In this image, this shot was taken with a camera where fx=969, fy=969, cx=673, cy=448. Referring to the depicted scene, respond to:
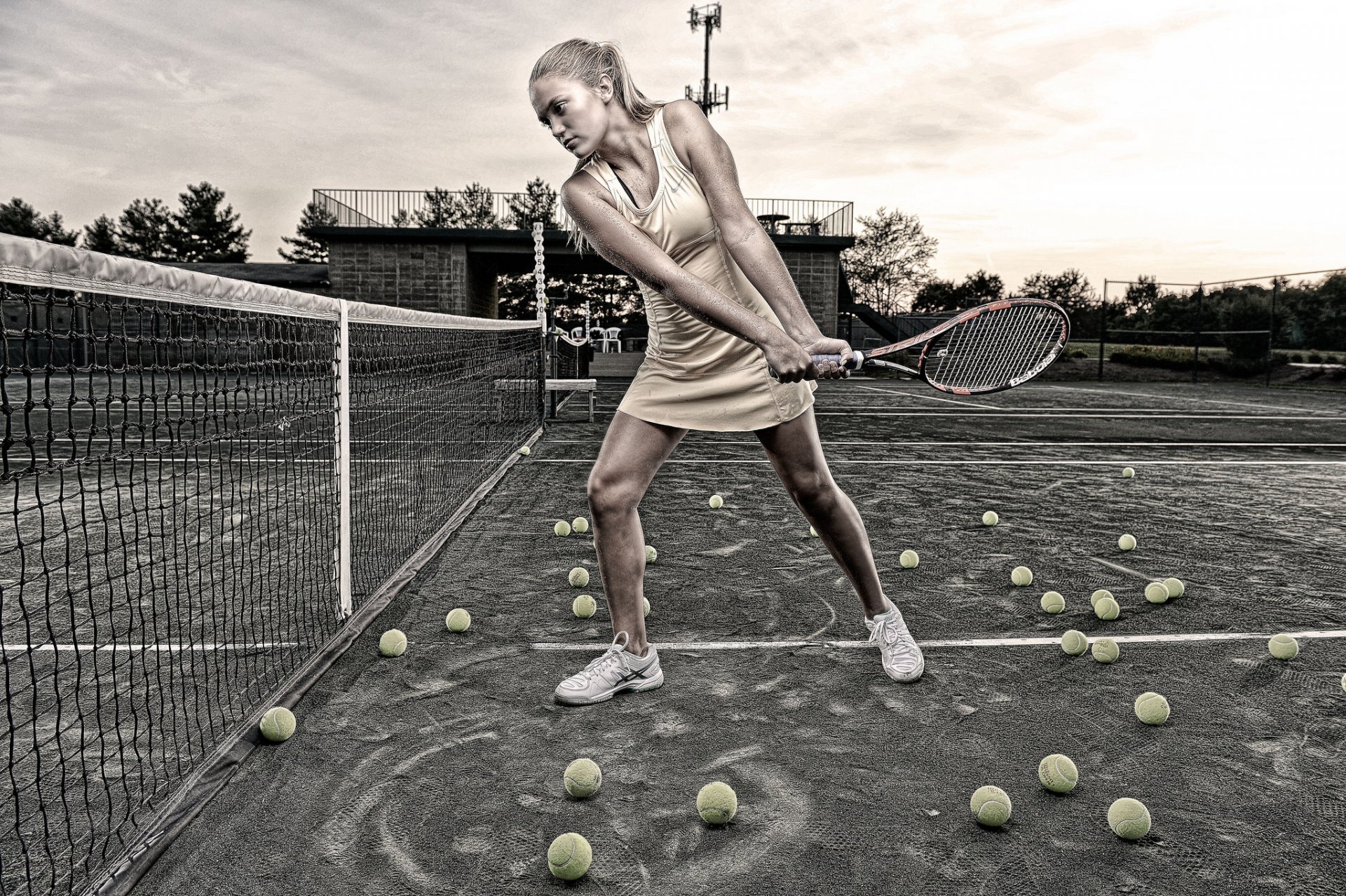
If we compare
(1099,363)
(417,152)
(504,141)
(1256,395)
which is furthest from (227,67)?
(1256,395)

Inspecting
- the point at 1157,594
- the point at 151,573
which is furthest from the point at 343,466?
the point at 1157,594

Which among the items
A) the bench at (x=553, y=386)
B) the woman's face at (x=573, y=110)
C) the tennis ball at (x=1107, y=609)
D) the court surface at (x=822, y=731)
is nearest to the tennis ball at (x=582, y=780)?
the court surface at (x=822, y=731)

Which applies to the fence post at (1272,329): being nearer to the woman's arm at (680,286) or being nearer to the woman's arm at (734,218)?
the woman's arm at (734,218)

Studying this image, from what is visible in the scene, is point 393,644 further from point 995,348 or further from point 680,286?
point 995,348

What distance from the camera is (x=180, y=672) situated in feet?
9.85

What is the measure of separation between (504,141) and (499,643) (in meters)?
37.9

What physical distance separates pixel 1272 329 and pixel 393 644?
96.1 ft

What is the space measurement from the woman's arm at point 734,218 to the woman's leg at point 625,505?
1.74 ft

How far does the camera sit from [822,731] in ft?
9.49

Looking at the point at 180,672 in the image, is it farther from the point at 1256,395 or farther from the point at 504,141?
the point at 504,141

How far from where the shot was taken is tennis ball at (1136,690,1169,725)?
2951 mm

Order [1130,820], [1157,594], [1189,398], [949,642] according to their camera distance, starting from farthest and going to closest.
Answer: [1189,398], [1157,594], [949,642], [1130,820]

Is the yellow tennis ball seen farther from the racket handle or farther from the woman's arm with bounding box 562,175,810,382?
the woman's arm with bounding box 562,175,810,382

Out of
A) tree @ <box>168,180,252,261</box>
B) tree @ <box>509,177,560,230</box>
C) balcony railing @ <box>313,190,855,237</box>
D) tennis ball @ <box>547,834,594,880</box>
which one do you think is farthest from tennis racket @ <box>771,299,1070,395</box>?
tree @ <box>168,180,252,261</box>
